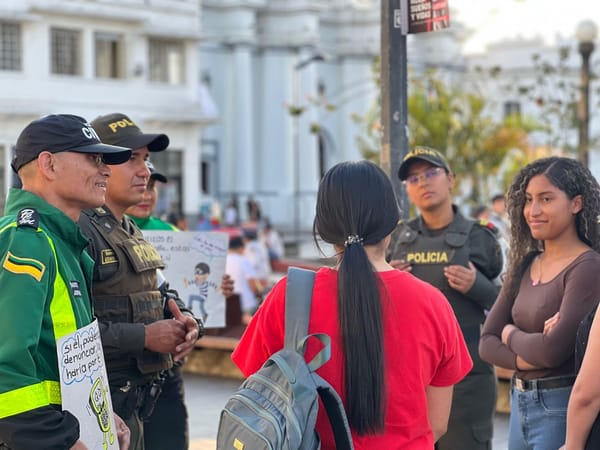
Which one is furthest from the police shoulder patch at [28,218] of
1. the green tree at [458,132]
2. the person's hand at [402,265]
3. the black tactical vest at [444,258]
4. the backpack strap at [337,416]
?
the green tree at [458,132]

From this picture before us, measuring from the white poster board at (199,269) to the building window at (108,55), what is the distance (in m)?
33.1

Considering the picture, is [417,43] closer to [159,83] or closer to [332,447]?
[159,83]

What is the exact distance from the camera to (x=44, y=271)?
3516 mm

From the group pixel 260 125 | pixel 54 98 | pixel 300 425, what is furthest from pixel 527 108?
pixel 300 425

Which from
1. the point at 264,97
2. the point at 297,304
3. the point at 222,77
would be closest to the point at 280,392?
the point at 297,304

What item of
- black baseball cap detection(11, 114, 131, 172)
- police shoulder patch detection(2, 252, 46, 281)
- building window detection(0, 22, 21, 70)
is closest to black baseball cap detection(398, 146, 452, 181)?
black baseball cap detection(11, 114, 131, 172)

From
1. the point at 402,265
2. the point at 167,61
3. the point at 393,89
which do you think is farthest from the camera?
the point at 167,61

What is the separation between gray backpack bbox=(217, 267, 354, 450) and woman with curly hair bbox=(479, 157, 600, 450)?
4.68 ft

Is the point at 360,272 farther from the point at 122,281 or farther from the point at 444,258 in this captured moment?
the point at 444,258

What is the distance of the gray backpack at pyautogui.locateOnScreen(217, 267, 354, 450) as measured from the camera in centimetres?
339

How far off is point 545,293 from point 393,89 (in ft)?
9.14

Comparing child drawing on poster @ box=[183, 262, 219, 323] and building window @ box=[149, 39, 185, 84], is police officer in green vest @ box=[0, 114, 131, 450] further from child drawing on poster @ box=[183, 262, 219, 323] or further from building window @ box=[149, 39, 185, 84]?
building window @ box=[149, 39, 185, 84]

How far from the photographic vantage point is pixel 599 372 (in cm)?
372

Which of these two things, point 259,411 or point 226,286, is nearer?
point 259,411
